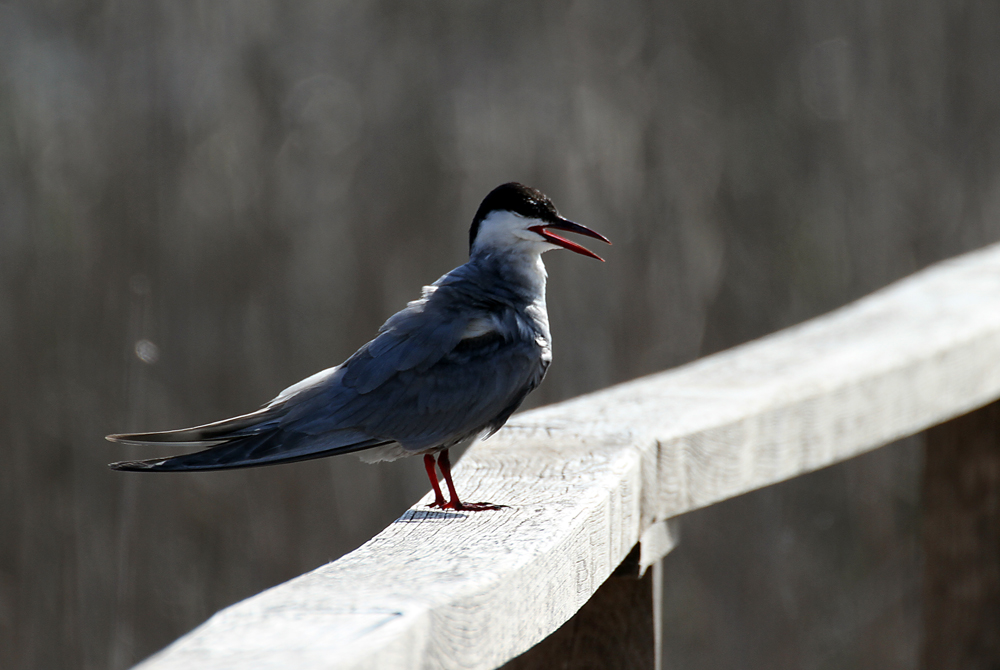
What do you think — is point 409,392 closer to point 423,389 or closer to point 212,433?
point 423,389

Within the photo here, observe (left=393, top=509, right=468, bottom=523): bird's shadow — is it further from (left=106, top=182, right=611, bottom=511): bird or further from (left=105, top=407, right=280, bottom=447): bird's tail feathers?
(left=105, top=407, right=280, bottom=447): bird's tail feathers

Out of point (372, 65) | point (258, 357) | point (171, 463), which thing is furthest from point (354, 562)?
point (372, 65)

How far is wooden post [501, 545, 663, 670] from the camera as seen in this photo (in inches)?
63.7

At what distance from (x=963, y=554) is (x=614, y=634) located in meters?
1.19

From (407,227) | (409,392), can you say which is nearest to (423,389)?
(409,392)

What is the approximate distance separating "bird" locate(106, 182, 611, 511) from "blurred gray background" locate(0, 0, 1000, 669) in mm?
2535

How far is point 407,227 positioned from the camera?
4.83 metres

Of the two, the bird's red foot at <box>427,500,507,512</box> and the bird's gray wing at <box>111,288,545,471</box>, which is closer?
the bird's red foot at <box>427,500,507,512</box>

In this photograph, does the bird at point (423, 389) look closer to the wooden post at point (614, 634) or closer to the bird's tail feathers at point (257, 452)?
the bird's tail feathers at point (257, 452)

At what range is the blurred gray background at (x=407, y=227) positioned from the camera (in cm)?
447

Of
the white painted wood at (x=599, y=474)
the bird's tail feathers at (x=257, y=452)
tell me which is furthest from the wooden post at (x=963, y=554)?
the bird's tail feathers at (x=257, y=452)

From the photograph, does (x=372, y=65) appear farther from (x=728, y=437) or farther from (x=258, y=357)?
(x=728, y=437)

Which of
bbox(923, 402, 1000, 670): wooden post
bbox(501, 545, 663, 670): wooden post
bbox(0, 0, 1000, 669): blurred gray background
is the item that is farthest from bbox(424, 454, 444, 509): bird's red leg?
bbox(0, 0, 1000, 669): blurred gray background

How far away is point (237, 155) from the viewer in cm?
468
